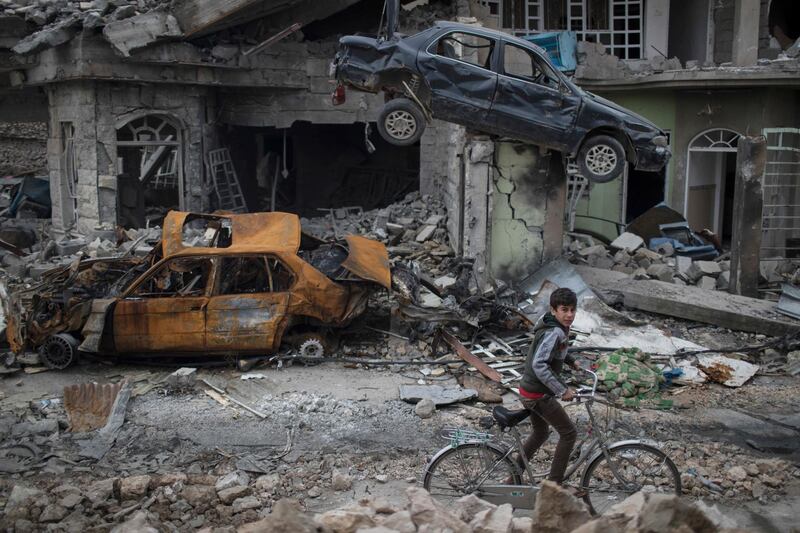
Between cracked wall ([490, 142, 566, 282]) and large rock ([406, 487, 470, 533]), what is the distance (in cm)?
827

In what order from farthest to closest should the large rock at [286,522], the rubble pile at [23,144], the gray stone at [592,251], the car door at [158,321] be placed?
the rubble pile at [23,144], the gray stone at [592,251], the car door at [158,321], the large rock at [286,522]

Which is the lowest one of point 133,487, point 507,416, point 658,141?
point 133,487

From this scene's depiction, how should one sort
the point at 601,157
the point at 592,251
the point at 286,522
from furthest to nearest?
1. the point at 592,251
2. the point at 601,157
3. the point at 286,522

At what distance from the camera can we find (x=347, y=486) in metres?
7.20

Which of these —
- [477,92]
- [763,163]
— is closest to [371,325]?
[477,92]

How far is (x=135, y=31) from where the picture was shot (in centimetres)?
1531

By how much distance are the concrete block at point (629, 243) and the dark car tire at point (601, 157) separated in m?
3.62

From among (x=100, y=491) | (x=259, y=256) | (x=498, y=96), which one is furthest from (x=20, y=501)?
(x=498, y=96)

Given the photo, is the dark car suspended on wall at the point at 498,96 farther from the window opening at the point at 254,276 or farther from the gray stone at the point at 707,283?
the window opening at the point at 254,276

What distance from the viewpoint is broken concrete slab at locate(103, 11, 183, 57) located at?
601 inches

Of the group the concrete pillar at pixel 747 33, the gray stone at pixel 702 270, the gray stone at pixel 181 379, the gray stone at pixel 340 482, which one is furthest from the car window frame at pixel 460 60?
the concrete pillar at pixel 747 33

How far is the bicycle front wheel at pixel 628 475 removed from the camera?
632cm

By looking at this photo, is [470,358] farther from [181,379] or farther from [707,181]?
[707,181]

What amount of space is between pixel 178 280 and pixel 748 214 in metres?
8.26
